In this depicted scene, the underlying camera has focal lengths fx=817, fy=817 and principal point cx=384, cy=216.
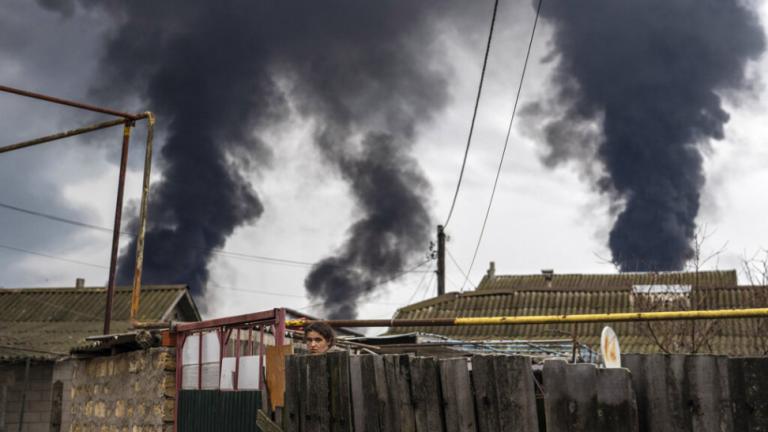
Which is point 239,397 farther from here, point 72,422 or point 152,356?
point 72,422

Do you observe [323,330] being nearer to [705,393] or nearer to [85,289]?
[705,393]

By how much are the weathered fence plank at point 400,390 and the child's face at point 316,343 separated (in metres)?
2.00

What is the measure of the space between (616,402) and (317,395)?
2.03 m

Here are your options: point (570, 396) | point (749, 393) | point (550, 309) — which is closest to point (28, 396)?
point (550, 309)

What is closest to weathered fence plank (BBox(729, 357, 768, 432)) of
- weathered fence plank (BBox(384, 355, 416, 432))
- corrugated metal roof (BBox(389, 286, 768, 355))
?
weathered fence plank (BBox(384, 355, 416, 432))

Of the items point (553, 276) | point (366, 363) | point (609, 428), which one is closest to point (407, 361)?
point (366, 363)

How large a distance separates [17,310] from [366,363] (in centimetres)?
2856

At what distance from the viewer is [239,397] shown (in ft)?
26.7

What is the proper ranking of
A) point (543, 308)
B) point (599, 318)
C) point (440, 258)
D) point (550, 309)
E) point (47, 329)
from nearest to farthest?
point (599, 318) < point (550, 309) < point (543, 308) < point (47, 329) < point (440, 258)

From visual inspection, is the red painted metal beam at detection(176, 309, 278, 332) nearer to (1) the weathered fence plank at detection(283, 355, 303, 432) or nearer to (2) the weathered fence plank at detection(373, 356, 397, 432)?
(1) the weathered fence plank at detection(283, 355, 303, 432)

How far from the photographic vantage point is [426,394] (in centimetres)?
408

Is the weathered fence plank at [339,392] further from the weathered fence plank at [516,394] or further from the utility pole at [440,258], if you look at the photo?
the utility pole at [440,258]

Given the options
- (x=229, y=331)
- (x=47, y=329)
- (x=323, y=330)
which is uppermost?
(x=47, y=329)

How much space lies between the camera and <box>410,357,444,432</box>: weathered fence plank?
13.2 ft
